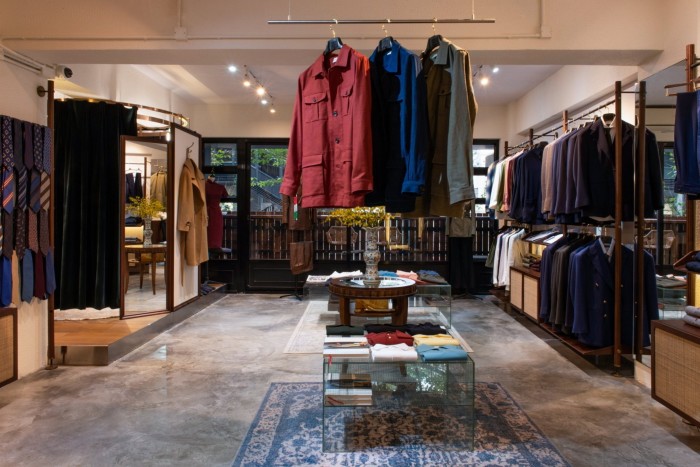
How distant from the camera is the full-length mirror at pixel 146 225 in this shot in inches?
210

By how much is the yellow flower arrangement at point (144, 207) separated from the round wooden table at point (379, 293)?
108 inches

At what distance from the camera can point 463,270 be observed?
7672 mm

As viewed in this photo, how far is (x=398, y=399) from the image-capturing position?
122 inches

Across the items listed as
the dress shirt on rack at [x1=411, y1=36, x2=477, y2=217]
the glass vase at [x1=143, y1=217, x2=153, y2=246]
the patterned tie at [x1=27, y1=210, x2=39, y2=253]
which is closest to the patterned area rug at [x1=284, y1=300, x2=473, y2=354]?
the dress shirt on rack at [x1=411, y1=36, x2=477, y2=217]

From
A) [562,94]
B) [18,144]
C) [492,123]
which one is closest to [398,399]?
[18,144]

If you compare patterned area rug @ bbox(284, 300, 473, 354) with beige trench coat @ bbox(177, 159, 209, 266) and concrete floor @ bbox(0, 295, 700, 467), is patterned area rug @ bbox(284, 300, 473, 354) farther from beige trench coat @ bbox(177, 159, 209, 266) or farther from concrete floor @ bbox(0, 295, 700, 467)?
beige trench coat @ bbox(177, 159, 209, 266)

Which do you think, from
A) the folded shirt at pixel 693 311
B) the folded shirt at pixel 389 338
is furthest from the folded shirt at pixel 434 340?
the folded shirt at pixel 693 311

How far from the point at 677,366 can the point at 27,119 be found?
4.86 metres

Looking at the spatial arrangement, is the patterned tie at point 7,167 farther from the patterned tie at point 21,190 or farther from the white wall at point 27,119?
the white wall at point 27,119

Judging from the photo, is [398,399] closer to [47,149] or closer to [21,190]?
[21,190]

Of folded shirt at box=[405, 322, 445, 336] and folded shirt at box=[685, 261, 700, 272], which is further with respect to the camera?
folded shirt at box=[405, 322, 445, 336]

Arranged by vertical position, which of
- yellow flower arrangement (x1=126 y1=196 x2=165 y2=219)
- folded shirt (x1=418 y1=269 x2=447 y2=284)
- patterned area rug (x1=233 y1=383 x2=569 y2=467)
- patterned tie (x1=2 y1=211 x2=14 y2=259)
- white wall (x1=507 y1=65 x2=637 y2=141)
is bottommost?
patterned area rug (x1=233 y1=383 x2=569 y2=467)

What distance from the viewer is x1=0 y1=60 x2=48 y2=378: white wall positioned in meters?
3.58

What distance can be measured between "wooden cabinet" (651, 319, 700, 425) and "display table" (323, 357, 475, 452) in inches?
46.3
